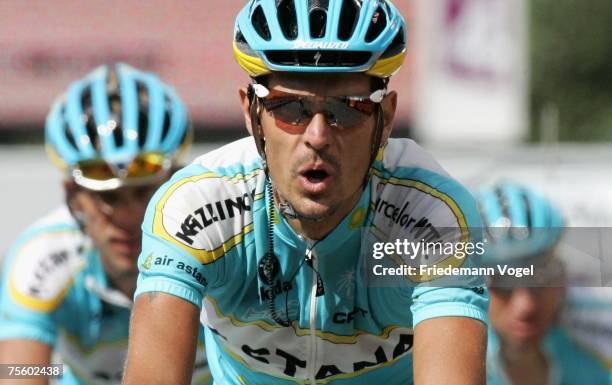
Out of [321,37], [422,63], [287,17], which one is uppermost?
[422,63]

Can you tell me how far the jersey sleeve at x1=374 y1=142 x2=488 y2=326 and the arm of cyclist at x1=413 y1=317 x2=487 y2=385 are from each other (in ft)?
0.11

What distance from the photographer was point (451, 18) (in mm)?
17016

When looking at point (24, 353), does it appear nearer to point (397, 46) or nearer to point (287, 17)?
point (287, 17)

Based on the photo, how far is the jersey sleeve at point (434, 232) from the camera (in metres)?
3.90

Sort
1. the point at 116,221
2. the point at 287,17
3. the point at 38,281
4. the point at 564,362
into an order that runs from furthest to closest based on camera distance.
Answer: the point at 564,362 < the point at 116,221 < the point at 38,281 < the point at 287,17

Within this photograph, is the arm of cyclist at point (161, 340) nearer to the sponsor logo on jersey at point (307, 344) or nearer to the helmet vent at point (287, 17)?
the sponsor logo on jersey at point (307, 344)

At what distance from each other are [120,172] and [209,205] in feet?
7.99

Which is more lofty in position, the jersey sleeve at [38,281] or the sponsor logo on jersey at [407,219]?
the jersey sleeve at [38,281]

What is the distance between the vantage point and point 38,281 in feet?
19.7

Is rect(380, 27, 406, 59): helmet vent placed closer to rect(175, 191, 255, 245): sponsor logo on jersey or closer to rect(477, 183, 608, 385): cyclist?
rect(175, 191, 255, 245): sponsor logo on jersey

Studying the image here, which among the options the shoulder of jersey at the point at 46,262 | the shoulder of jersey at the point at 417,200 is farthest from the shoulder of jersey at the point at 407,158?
the shoulder of jersey at the point at 46,262

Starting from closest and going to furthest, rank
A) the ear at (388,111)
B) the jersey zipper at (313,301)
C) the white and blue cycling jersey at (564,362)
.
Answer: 1. the ear at (388,111)
2. the jersey zipper at (313,301)
3. the white and blue cycling jersey at (564,362)

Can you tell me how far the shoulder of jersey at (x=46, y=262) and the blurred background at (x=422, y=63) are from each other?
8551mm

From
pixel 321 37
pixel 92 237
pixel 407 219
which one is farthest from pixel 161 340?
pixel 92 237
